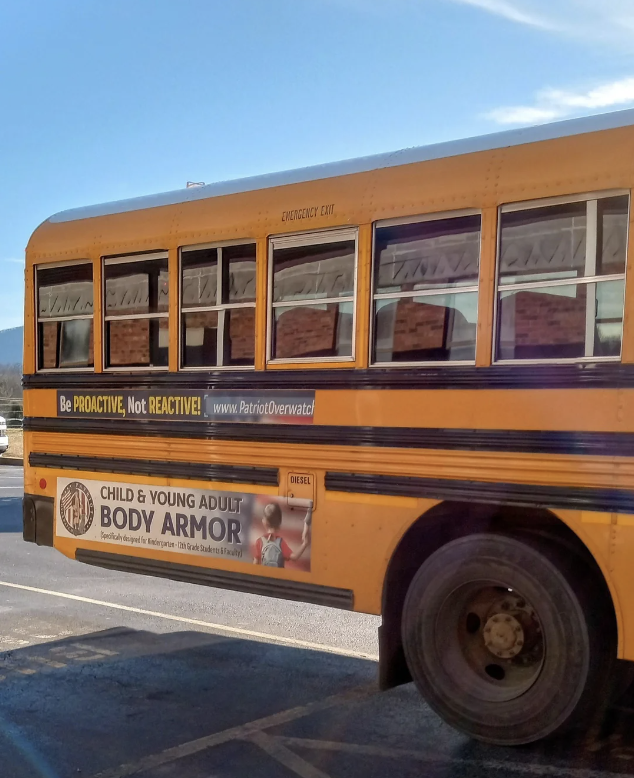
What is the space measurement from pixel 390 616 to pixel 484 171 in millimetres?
2324

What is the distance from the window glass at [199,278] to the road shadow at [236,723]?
2.28m

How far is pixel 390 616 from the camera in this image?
4.86 metres

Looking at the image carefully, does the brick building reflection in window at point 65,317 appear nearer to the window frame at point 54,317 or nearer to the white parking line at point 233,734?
the window frame at point 54,317

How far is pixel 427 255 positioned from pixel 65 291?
2.92 m

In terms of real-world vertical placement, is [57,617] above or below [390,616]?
below

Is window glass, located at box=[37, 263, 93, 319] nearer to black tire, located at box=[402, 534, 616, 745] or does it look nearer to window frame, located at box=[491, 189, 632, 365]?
window frame, located at box=[491, 189, 632, 365]

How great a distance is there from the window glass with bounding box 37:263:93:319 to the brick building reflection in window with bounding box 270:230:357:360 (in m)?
1.65

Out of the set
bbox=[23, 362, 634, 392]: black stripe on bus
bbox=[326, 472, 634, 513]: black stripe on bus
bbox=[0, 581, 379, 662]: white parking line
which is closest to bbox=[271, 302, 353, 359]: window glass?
bbox=[23, 362, 634, 392]: black stripe on bus

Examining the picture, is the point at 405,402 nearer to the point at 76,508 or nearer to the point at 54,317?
the point at 76,508

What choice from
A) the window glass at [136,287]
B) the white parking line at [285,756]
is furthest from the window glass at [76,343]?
the white parking line at [285,756]

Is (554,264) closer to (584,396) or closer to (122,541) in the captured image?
(584,396)

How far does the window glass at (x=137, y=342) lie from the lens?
594 centimetres

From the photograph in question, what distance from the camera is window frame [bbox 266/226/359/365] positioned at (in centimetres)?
500

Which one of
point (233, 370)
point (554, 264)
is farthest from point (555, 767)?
point (233, 370)
